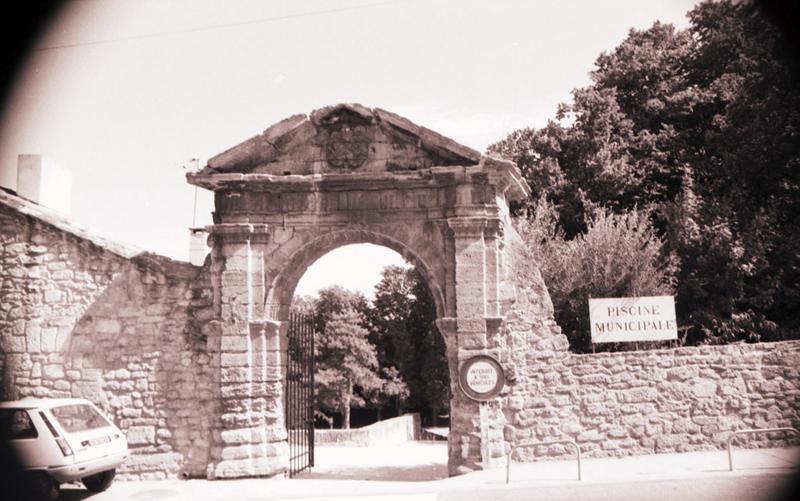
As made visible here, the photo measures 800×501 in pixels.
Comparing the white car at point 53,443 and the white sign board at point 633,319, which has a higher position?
the white sign board at point 633,319

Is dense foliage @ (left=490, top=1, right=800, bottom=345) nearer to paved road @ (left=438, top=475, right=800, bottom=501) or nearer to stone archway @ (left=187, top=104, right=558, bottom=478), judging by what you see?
stone archway @ (left=187, top=104, right=558, bottom=478)

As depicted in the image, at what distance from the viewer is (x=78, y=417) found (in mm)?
9086

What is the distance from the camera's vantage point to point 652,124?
20641 mm

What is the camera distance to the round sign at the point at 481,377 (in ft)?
32.9

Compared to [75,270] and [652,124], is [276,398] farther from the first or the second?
[652,124]

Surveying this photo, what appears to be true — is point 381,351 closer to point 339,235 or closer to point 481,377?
point 339,235

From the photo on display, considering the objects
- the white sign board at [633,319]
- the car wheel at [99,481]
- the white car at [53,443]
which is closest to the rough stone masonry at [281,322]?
the white sign board at [633,319]

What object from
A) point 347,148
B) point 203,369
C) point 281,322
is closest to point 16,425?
point 203,369

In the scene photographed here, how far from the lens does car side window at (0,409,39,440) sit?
333 inches

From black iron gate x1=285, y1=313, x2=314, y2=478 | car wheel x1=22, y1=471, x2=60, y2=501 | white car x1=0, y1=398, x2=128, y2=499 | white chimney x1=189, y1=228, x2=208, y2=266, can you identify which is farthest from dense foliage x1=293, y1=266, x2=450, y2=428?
car wheel x1=22, y1=471, x2=60, y2=501

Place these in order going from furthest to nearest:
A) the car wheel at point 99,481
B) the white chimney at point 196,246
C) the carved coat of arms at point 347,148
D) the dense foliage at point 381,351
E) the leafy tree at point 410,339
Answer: the leafy tree at point 410,339 < the dense foliage at point 381,351 < the white chimney at point 196,246 < the carved coat of arms at point 347,148 < the car wheel at point 99,481

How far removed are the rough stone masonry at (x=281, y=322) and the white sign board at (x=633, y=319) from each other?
53 centimetres

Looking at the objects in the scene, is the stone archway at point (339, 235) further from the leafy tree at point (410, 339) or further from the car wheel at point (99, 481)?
the leafy tree at point (410, 339)

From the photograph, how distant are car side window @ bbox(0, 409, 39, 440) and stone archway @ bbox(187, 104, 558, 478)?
2.62 metres
